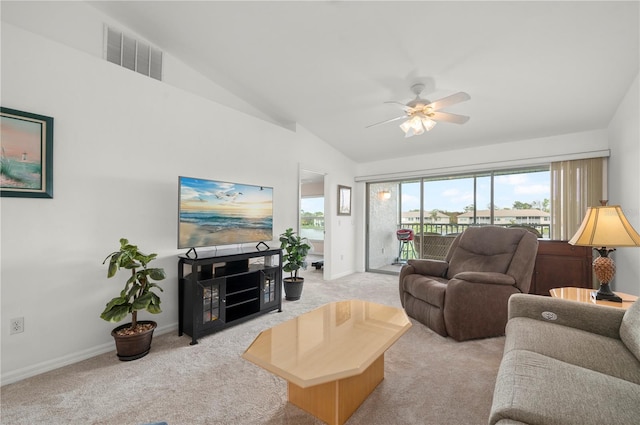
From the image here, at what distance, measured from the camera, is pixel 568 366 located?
1.18 meters

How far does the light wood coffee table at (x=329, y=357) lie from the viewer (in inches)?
53.6

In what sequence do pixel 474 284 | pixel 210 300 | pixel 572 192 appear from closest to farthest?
pixel 474 284 < pixel 210 300 < pixel 572 192

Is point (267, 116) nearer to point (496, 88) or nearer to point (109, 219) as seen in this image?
point (109, 219)

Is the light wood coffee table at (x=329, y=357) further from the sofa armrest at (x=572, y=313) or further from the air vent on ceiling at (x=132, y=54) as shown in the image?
the air vent on ceiling at (x=132, y=54)

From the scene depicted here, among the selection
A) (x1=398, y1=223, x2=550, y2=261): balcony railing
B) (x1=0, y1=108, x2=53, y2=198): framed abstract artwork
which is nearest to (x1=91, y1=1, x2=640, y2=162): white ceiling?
(x1=0, y1=108, x2=53, y2=198): framed abstract artwork

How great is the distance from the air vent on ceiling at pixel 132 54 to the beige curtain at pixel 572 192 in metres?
5.13

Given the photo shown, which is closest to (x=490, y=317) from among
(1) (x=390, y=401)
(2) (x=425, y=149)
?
(1) (x=390, y=401)

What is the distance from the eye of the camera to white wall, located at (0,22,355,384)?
1989mm

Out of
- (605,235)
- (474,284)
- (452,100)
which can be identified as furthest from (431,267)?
(452,100)

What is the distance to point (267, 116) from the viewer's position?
13.6 feet

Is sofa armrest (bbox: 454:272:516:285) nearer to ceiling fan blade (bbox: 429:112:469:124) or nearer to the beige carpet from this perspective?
the beige carpet

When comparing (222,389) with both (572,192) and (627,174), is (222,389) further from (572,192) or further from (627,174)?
(572,192)

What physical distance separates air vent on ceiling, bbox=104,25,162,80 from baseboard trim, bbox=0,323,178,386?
104 inches

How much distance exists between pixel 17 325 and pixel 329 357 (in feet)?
7.34
